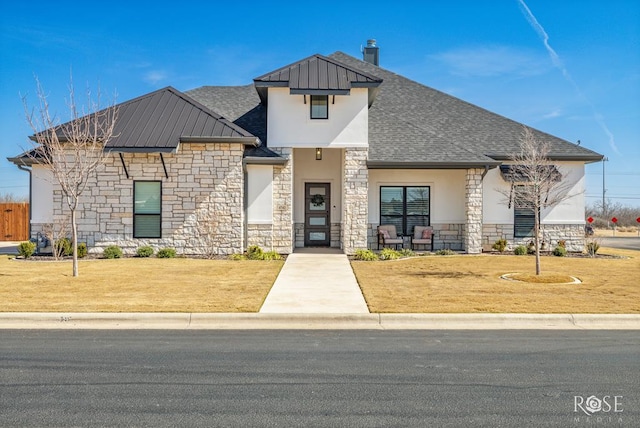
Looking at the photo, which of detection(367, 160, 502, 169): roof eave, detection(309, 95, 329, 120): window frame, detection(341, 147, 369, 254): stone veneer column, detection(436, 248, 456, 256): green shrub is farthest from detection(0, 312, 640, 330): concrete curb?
detection(309, 95, 329, 120): window frame

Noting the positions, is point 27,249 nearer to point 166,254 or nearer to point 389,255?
point 166,254

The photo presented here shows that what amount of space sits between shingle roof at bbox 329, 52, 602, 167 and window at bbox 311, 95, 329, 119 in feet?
7.24

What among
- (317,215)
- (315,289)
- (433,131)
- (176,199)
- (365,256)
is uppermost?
(433,131)

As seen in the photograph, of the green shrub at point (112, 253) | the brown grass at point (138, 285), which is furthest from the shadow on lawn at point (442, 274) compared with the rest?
the green shrub at point (112, 253)

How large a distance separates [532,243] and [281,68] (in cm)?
1111

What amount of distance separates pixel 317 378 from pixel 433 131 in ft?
54.2

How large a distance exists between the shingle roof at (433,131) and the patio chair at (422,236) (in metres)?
2.73

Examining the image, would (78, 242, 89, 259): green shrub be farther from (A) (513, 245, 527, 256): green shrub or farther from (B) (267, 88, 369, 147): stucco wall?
(A) (513, 245, 527, 256): green shrub

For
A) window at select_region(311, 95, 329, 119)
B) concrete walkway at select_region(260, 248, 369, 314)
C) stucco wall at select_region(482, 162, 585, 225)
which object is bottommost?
concrete walkway at select_region(260, 248, 369, 314)

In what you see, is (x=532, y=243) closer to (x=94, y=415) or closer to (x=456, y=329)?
(x=456, y=329)

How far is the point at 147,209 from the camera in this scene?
17.0 meters

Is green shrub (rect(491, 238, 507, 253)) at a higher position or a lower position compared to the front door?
lower

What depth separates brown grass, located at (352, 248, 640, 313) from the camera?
8.91m

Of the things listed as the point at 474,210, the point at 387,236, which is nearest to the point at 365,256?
the point at 387,236
